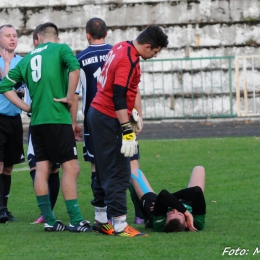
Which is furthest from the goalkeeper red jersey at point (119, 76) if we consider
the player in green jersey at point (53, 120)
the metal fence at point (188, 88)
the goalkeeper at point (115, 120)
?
the metal fence at point (188, 88)

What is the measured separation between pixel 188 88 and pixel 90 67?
526 inches

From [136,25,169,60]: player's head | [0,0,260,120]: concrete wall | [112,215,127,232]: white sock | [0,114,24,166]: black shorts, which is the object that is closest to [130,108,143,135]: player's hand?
[136,25,169,60]: player's head

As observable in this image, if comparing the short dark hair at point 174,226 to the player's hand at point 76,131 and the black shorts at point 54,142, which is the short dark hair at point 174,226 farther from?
the player's hand at point 76,131

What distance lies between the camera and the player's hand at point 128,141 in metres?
7.15

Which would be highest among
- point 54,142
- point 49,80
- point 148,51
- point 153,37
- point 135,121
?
point 153,37

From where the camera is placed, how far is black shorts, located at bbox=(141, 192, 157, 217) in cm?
793

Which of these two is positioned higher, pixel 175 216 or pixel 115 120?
pixel 115 120

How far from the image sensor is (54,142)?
797 centimetres

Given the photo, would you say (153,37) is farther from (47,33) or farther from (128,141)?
(47,33)

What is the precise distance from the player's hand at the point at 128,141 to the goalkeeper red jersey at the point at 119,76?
320mm

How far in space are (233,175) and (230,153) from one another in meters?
2.76

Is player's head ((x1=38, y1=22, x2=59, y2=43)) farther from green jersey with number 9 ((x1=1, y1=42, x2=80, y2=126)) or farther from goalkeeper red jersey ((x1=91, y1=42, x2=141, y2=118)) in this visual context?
goalkeeper red jersey ((x1=91, y1=42, x2=141, y2=118))

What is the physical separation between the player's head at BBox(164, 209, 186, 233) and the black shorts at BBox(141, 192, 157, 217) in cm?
35

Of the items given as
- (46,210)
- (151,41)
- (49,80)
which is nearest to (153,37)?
(151,41)
